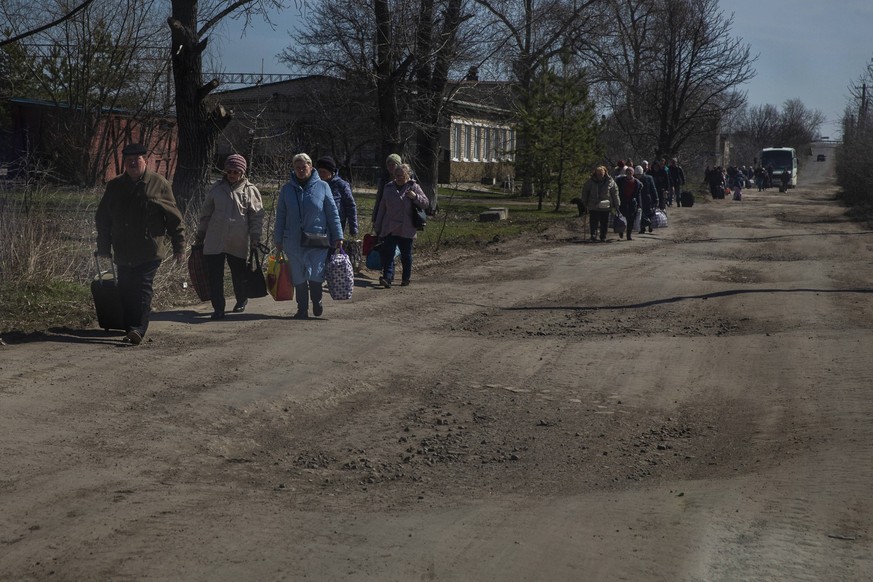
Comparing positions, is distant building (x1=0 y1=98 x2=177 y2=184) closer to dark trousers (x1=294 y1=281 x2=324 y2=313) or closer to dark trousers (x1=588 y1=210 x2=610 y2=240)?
dark trousers (x1=588 y1=210 x2=610 y2=240)

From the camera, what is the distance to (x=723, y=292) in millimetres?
15148

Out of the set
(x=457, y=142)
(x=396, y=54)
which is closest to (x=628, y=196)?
(x=396, y=54)

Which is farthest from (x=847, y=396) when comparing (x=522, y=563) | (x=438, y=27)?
(x=438, y=27)

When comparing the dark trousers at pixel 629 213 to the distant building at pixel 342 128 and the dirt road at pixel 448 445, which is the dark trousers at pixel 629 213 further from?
the dirt road at pixel 448 445

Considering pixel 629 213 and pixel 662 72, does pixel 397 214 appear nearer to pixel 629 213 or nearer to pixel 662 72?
pixel 629 213

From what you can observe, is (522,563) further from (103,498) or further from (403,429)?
(403,429)

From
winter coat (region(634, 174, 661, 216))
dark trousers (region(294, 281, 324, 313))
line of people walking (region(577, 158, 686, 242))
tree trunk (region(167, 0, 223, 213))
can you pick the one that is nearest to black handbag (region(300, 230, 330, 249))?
dark trousers (region(294, 281, 324, 313))

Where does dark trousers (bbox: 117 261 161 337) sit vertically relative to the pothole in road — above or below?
above

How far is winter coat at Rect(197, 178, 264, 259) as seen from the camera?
11.4 m

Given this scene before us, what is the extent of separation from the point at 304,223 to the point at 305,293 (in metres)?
0.81

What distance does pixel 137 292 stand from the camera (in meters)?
10.0

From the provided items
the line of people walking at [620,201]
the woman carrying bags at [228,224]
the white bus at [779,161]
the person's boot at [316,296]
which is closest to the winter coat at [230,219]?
the woman carrying bags at [228,224]

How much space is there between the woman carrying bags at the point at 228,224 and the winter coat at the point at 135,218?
1.19 m

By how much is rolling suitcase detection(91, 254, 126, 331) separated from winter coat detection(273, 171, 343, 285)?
6.47ft
